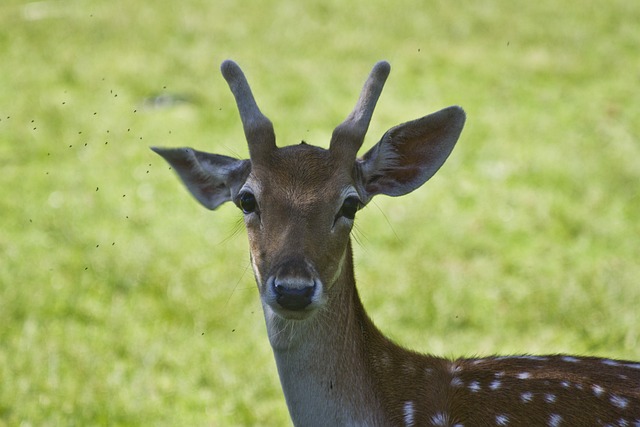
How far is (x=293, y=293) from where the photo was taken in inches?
113

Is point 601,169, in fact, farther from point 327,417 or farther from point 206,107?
point 327,417

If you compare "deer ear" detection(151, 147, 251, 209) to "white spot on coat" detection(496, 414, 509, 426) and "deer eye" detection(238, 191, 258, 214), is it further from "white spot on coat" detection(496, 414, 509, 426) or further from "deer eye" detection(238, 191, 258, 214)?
"white spot on coat" detection(496, 414, 509, 426)

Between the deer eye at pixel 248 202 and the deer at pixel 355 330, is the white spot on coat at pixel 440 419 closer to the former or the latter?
the deer at pixel 355 330

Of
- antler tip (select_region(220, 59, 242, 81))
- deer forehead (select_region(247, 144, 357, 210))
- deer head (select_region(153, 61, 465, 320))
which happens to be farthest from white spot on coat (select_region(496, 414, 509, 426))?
antler tip (select_region(220, 59, 242, 81))

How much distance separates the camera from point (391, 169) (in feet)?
11.3

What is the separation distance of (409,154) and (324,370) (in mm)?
862

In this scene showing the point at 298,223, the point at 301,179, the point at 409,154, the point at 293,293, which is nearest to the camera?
the point at 293,293

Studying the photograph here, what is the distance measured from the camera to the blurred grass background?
5.35 m

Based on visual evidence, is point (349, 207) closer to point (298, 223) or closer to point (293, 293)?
point (298, 223)

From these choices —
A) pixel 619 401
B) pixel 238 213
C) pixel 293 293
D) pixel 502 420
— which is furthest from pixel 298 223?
pixel 238 213

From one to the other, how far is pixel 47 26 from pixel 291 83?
327 centimetres

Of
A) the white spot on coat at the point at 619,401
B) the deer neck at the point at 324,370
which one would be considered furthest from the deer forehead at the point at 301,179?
the white spot on coat at the point at 619,401

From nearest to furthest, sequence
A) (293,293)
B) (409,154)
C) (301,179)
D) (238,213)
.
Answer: (293,293), (301,179), (409,154), (238,213)

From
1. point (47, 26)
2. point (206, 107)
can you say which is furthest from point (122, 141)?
point (47, 26)
